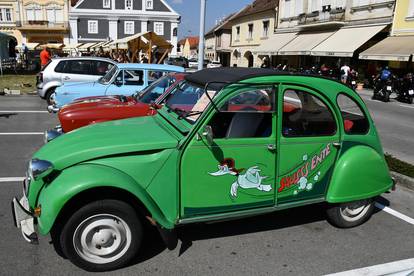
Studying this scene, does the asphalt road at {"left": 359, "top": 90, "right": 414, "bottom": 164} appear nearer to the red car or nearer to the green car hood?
the red car

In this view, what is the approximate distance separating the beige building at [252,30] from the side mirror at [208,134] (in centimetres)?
3616

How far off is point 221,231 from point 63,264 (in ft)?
5.44

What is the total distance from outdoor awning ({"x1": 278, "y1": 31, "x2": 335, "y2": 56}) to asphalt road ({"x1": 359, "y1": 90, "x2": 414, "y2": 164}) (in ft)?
36.0

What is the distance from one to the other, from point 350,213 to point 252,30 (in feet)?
137

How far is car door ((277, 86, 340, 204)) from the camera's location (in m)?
3.71

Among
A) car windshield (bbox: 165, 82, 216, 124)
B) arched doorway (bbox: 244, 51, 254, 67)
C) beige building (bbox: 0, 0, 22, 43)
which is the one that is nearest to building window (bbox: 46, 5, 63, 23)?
beige building (bbox: 0, 0, 22, 43)

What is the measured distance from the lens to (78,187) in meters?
3.06

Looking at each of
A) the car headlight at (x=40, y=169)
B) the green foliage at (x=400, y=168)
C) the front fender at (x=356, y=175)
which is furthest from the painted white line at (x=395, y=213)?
the car headlight at (x=40, y=169)

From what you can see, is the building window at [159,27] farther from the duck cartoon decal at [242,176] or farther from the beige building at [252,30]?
the duck cartoon decal at [242,176]

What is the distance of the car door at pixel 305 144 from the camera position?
3.71 m

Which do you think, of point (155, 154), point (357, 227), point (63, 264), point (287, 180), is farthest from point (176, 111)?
point (357, 227)

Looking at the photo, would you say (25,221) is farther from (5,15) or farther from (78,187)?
(5,15)

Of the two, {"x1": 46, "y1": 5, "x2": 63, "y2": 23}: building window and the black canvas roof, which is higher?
{"x1": 46, "y1": 5, "x2": 63, "y2": 23}: building window

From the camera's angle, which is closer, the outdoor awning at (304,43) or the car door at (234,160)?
the car door at (234,160)
